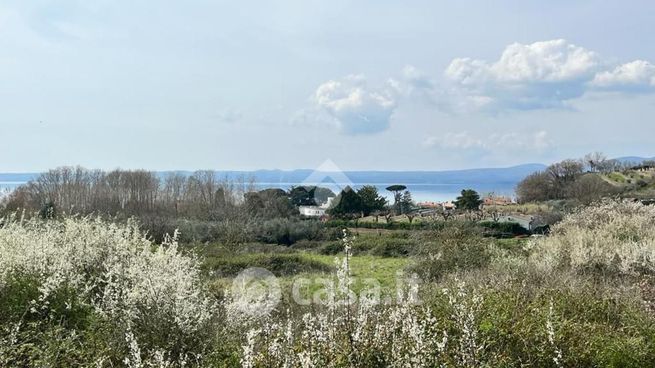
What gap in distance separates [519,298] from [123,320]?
5.15 meters

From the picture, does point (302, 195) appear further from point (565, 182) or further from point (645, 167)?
point (645, 167)

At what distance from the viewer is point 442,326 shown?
631cm

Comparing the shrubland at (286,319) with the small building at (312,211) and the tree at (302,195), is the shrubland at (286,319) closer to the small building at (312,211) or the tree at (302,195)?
the small building at (312,211)

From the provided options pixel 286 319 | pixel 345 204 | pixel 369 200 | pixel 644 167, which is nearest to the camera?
pixel 286 319

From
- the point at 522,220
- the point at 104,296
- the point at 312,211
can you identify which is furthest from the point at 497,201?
the point at 104,296

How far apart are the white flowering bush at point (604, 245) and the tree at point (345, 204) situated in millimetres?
17997

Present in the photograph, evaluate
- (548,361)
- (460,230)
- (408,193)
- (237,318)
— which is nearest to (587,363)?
(548,361)

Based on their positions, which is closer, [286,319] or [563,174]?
[286,319]

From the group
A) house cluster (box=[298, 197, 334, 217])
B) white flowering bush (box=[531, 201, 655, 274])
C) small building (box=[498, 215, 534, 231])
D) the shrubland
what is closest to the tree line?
small building (box=[498, 215, 534, 231])

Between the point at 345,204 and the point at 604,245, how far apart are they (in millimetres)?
22394

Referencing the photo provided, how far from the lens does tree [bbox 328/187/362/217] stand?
113ft

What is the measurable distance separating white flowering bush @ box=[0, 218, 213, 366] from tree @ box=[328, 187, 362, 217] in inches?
1002

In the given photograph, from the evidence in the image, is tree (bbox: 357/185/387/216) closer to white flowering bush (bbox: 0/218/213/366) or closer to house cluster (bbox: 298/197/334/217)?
house cluster (bbox: 298/197/334/217)

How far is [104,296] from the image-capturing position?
19.8 feet
